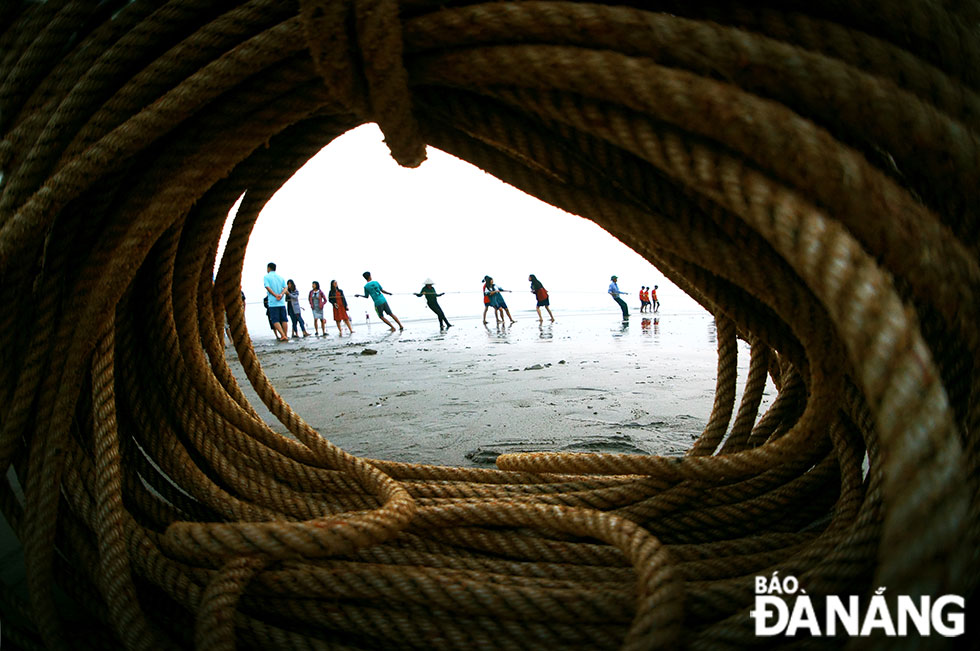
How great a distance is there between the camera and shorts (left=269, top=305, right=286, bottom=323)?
317 inches

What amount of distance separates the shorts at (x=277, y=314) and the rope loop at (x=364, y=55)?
8.06 metres

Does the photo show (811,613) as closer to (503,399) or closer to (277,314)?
(503,399)

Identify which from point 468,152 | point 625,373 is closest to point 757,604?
point 468,152

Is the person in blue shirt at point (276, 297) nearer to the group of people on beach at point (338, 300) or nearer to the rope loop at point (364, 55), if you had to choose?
the group of people on beach at point (338, 300)

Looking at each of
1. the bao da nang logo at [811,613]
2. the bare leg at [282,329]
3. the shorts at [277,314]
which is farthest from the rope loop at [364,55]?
the bare leg at [282,329]

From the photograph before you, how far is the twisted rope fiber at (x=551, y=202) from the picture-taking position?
0.53 m

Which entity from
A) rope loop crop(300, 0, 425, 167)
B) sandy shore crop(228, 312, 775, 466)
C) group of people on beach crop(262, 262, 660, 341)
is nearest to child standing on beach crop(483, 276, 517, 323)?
group of people on beach crop(262, 262, 660, 341)

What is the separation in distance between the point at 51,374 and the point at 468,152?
844 mm

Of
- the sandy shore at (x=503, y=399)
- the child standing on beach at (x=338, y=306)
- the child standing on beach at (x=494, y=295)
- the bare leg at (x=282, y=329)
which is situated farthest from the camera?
the child standing on beach at (x=338, y=306)

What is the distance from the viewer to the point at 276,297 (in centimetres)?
778

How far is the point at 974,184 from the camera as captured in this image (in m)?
Answer: 0.55

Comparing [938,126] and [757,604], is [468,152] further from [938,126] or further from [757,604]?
[757,604]

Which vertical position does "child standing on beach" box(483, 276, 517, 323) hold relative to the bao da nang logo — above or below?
above

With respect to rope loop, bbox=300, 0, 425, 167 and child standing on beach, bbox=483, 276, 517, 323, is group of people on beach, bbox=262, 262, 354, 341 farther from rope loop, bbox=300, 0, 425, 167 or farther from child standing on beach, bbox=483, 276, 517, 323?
rope loop, bbox=300, 0, 425, 167
